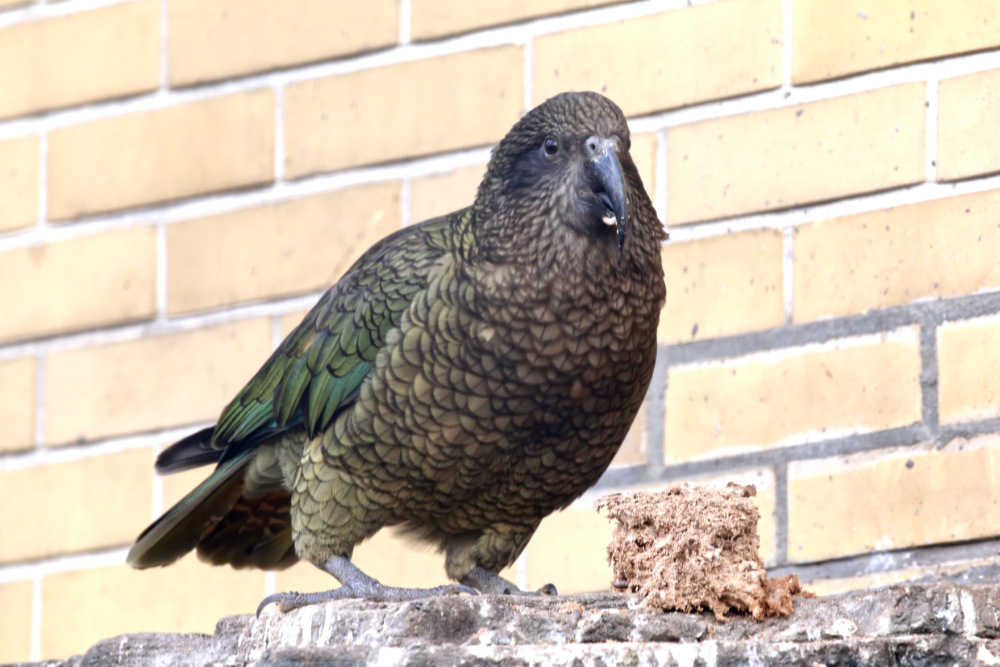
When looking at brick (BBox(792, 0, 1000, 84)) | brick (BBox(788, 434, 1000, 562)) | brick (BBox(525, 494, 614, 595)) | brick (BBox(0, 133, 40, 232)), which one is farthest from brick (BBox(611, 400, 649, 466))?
brick (BBox(0, 133, 40, 232))

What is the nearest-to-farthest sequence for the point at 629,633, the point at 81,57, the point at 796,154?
the point at 629,633 → the point at 796,154 → the point at 81,57

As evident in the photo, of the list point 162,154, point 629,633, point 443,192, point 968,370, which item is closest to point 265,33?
point 162,154

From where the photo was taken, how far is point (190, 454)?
117 inches

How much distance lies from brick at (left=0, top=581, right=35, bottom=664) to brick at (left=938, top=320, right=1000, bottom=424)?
204 cm

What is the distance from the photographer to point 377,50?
3.43m

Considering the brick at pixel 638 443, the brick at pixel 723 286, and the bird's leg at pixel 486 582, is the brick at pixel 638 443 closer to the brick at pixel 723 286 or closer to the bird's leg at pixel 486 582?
the brick at pixel 723 286

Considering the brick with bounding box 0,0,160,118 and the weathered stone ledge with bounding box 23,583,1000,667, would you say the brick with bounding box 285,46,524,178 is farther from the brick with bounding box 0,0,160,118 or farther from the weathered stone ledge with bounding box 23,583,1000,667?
the weathered stone ledge with bounding box 23,583,1000,667

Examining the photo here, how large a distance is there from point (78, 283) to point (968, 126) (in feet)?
6.50

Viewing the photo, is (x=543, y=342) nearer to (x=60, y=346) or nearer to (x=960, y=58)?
(x=960, y=58)

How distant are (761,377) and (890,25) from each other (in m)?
0.67

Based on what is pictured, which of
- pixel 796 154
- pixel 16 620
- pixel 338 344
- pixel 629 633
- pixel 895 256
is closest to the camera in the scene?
pixel 629 633

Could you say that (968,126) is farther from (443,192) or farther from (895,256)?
(443,192)

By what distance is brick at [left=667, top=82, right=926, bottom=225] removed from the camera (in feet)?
9.30

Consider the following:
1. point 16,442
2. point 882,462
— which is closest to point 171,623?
point 16,442
